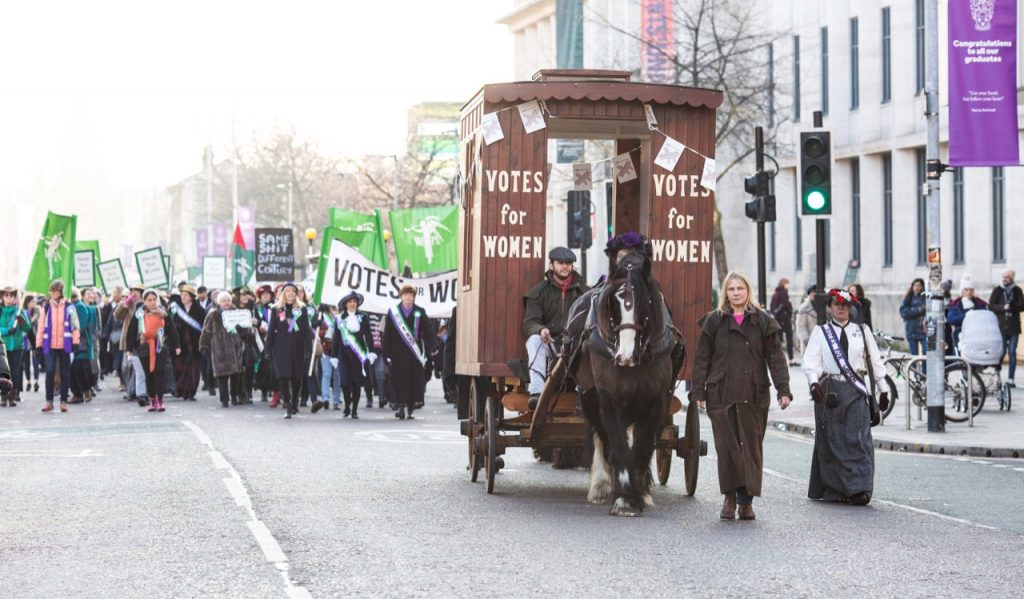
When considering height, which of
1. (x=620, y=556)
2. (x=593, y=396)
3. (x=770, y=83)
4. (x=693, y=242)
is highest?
(x=770, y=83)

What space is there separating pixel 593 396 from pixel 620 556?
2768 millimetres

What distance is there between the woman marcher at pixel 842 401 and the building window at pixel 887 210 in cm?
3404

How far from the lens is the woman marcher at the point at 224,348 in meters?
29.5

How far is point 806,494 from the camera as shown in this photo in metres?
14.8

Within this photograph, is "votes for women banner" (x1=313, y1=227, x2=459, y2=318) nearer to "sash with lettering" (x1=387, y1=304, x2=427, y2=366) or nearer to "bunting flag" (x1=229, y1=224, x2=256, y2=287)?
"sash with lettering" (x1=387, y1=304, x2=427, y2=366)

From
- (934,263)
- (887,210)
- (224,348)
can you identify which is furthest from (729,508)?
(887,210)

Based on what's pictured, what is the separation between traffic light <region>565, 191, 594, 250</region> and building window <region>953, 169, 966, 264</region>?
12.6 metres

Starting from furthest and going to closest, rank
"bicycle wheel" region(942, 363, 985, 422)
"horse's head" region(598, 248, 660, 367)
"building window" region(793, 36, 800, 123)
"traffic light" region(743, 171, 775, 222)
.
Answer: "building window" region(793, 36, 800, 123), "traffic light" region(743, 171, 775, 222), "bicycle wheel" region(942, 363, 985, 422), "horse's head" region(598, 248, 660, 367)

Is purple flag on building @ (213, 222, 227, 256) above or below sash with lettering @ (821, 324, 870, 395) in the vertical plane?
above

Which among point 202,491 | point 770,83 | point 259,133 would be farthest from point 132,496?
point 259,133

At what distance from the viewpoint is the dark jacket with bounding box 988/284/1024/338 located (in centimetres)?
2991

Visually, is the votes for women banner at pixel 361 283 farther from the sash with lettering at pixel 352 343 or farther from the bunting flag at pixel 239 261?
the bunting flag at pixel 239 261

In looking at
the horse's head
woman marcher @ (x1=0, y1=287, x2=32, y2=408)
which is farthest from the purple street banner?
woman marcher @ (x1=0, y1=287, x2=32, y2=408)

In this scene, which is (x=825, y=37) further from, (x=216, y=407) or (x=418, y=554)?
(x=418, y=554)
